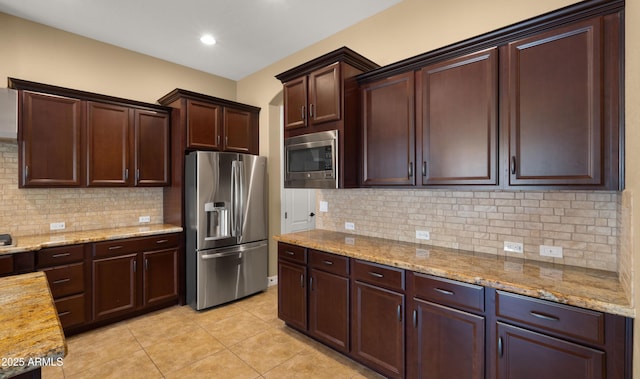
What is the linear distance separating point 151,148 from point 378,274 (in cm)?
305

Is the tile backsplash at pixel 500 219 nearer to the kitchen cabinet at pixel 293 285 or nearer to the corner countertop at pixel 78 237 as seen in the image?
the kitchen cabinet at pixel 293 285

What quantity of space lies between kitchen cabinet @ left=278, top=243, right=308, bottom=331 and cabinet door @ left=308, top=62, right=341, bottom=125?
123 cm

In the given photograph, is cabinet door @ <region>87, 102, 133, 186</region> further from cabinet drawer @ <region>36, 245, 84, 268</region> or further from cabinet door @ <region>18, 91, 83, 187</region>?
cabinet drawer @ <region>36, 245, 84, 268</region>

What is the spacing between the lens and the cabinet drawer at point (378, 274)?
206 centimetres

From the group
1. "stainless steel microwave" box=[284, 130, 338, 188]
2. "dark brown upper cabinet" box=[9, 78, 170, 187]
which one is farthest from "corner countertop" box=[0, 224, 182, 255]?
"stainless steel microwave" box=[284, 130, 338, 188]

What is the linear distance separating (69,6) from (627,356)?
4684mm

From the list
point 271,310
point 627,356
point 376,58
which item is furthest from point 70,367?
point 376,58

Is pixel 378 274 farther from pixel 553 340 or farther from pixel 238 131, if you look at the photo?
pixel 238 131

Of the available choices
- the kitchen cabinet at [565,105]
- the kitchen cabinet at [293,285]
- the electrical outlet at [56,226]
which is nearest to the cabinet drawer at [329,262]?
the kitchen cabinet at [293,285]

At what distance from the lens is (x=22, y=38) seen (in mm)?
3023

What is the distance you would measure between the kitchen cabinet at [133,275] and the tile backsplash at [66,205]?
62 centimetres

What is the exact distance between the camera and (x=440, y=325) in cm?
185

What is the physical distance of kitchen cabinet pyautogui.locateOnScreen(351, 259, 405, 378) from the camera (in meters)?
2.06

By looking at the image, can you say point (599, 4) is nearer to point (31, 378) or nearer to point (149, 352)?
point (31, 378)
